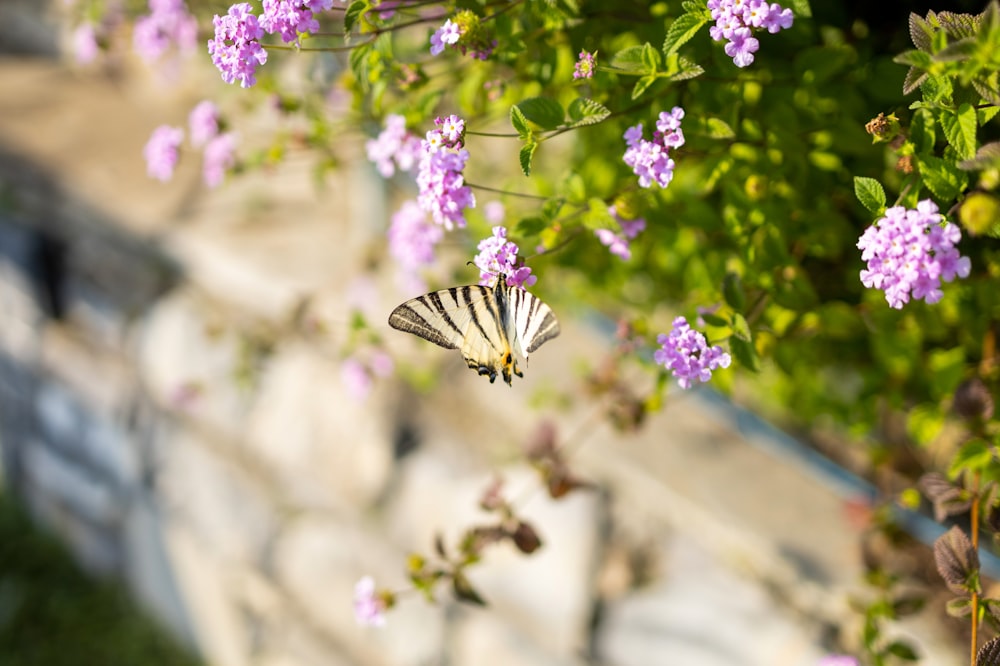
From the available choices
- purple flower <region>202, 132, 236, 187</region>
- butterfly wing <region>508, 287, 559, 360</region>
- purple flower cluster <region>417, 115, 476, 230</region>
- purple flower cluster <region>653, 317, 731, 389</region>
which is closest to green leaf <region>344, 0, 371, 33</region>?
purple flower cluster <region>417, 115, 476, 230</region>

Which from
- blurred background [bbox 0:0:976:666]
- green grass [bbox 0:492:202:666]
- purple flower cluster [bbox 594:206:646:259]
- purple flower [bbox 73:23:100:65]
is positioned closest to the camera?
purple flower cluster [bbox 594:206:646:259]

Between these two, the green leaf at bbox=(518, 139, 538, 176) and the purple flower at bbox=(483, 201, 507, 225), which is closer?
the green leaf at bbox=(518, 139, 538, 176)

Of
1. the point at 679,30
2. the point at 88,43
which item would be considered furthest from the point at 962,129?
the point at 88,43

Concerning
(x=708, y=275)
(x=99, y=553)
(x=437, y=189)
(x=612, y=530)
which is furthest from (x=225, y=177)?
(x=99, y=553)

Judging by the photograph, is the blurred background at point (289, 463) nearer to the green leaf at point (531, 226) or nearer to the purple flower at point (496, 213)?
the purple flower at point (496, 213)

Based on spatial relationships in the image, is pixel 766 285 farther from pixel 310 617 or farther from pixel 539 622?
pixel 310 617

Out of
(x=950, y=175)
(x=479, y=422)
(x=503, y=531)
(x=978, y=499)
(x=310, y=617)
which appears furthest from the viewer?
(x=310, y=617)

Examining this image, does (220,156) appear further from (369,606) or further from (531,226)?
(369,606)

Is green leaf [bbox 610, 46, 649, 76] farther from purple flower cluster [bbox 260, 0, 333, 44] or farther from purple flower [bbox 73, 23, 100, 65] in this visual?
purple flower [bbox 73, 23, 100, 65]
